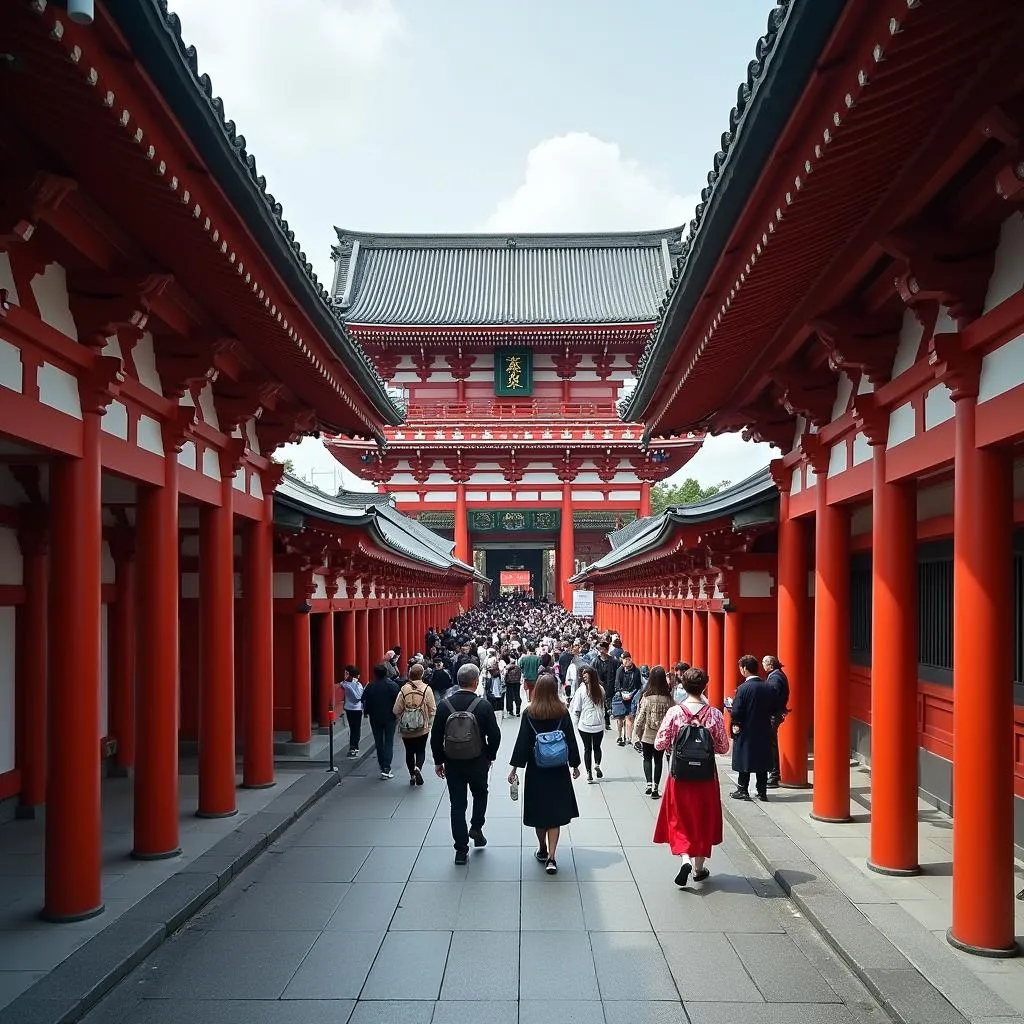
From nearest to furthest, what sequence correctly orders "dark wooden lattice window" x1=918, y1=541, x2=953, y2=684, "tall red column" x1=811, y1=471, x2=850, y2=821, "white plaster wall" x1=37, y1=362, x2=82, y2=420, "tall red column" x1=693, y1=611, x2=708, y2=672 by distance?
"white plaster wall" x1=37, y1=362, x2=82, y2=420
"tall red column" x1=811, y1=471, x2=850, y2=821
"dark wooden lattice window" x1=918, y1=541, x2=953, y2=684
"tall red column" x1=693, y1=611, x2=708, y2=672

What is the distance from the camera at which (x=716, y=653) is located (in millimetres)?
14758

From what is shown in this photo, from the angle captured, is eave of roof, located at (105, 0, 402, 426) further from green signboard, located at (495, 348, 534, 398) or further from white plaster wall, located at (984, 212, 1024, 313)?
green signboard, located at (495, 348, 534, 398)

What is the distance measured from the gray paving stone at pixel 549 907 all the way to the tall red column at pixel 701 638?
349 inches

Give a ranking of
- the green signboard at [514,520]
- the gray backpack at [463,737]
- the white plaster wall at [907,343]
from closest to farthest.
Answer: the white plaster wall at [907,343], the gray backpack at [463,737], the green signboard at [514,520]

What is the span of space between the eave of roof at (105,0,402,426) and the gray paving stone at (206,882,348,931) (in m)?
4.59

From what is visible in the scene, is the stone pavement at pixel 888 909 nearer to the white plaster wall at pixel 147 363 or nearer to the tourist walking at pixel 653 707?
the tourist walking at pixel 653 707

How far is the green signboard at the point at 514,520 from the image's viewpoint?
40.6 m

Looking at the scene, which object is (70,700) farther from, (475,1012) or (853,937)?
(853,937)

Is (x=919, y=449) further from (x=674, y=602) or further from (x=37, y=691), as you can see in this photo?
(x=674, y=602)

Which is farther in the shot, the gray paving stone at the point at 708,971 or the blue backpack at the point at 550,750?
Answer: the blue backpack at the point at 550,750

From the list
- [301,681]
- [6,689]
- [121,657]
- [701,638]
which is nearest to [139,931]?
[6,689]

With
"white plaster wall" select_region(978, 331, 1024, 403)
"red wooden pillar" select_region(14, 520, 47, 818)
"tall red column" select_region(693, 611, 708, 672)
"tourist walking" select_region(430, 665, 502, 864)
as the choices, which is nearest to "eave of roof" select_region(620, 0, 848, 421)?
"white plaster wall" select_region(978, 331, 1024, 403)

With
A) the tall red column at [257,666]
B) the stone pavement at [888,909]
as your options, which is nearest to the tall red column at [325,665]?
the tall red column at [257,666]

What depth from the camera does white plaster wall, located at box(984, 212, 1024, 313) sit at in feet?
16.9
